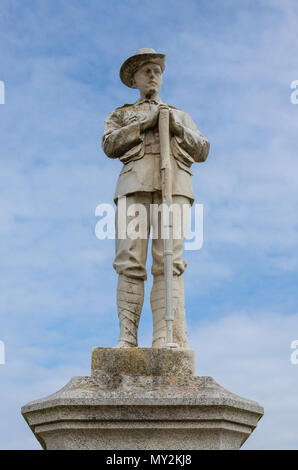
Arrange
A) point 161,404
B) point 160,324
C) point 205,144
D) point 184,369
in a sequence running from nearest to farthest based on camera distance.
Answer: point 161,404 < point 184,369 < point 160,324 < point 205,144

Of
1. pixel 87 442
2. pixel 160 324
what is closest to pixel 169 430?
pixel 87 442

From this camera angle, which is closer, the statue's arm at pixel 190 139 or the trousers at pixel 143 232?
the trousers at pixel 143 232

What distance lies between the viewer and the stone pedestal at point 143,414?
7.19 meters

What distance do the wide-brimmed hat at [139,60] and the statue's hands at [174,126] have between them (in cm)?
81

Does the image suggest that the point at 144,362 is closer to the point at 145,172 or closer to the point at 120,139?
the point at 145,172

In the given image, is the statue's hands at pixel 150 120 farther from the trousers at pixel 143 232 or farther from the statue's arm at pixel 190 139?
the trousers at pixel 143 232

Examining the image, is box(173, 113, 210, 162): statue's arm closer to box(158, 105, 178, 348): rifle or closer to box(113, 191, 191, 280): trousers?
box(158, 105, 178, 348): rifle

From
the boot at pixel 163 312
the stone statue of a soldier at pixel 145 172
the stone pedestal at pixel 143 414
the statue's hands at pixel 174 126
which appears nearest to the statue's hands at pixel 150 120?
the stone statue of a soldier at pixel 145 172

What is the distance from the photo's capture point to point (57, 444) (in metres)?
7.49

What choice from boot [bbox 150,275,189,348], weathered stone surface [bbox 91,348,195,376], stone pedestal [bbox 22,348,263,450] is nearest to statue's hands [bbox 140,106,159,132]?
boot [bbox 150,275,189,348]

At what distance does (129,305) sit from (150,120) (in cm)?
220
